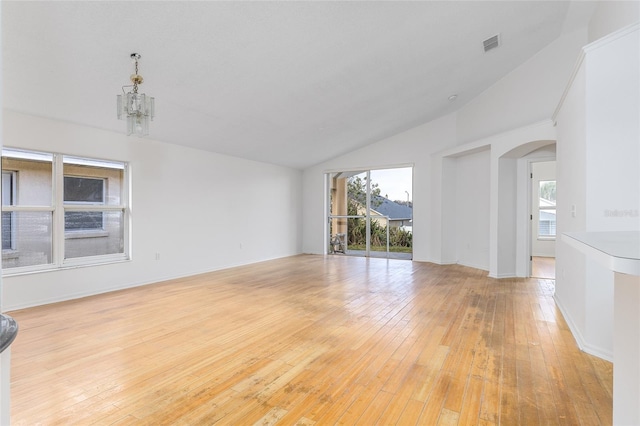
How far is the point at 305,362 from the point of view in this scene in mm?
2734

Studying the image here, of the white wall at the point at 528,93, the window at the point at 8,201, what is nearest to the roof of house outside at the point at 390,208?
the white wall at the point at 528,93

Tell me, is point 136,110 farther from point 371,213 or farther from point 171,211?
point 371,213

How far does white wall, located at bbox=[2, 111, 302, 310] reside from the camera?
4309 millimetres

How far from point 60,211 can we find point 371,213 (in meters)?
6.46

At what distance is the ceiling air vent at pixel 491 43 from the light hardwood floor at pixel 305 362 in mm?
3575

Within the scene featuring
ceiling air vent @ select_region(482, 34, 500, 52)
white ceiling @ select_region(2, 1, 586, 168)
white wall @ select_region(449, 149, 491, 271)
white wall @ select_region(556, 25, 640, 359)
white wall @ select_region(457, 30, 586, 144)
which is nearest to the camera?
white wall @ select_region(556, 25, 640, 359)

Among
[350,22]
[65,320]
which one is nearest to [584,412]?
[350,22]

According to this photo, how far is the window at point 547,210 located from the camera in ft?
28.0

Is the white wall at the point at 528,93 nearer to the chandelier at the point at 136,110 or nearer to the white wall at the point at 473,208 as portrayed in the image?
the white wall at the point at 473,208

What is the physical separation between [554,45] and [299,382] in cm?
619

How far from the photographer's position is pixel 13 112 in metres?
4.02

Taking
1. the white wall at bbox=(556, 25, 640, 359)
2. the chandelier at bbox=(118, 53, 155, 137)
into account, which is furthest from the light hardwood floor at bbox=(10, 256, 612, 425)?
the chandelier at bbox=(118, 53, 155, 137)

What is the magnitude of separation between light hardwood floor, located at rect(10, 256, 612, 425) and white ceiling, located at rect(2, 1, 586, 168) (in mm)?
2618

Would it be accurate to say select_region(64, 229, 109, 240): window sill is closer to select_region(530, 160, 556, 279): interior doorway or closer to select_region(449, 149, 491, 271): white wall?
select_region(449, 149, 491, 271): white wall
